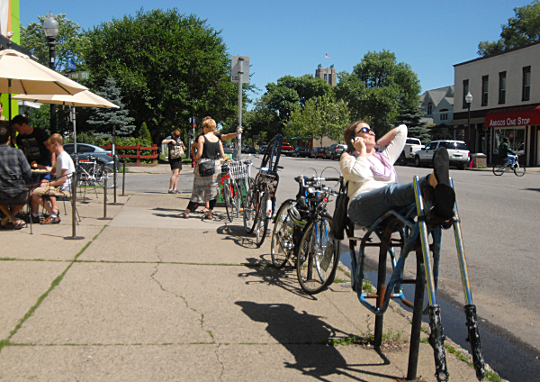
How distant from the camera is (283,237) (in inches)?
217

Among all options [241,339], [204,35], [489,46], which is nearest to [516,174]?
[241,339]

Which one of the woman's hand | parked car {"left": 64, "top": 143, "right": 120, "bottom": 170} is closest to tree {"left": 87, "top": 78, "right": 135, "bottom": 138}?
parked car {"left": 64, "top": 143, "right": 120, "bottom": 170}

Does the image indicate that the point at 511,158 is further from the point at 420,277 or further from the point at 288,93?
the point at 288,93

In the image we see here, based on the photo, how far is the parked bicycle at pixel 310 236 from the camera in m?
4.41

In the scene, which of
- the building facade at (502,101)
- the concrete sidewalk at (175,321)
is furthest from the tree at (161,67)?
the concrete sidewalk at (175,321)

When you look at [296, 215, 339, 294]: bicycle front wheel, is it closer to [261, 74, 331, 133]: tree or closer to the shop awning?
the shop awning

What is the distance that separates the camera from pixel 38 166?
8.87 m

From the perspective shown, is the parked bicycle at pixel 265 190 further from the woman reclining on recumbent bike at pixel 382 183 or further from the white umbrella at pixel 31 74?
the white umbrella at pixel 31 74

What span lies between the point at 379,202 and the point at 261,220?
3.54 m

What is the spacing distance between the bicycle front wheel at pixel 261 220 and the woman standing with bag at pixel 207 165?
6.54ft

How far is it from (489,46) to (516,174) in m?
49.6

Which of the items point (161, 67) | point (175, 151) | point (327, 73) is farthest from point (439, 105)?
point (327, 73)

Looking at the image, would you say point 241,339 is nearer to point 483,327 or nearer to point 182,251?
point 483,327

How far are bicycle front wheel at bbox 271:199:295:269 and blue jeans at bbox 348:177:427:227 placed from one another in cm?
175
